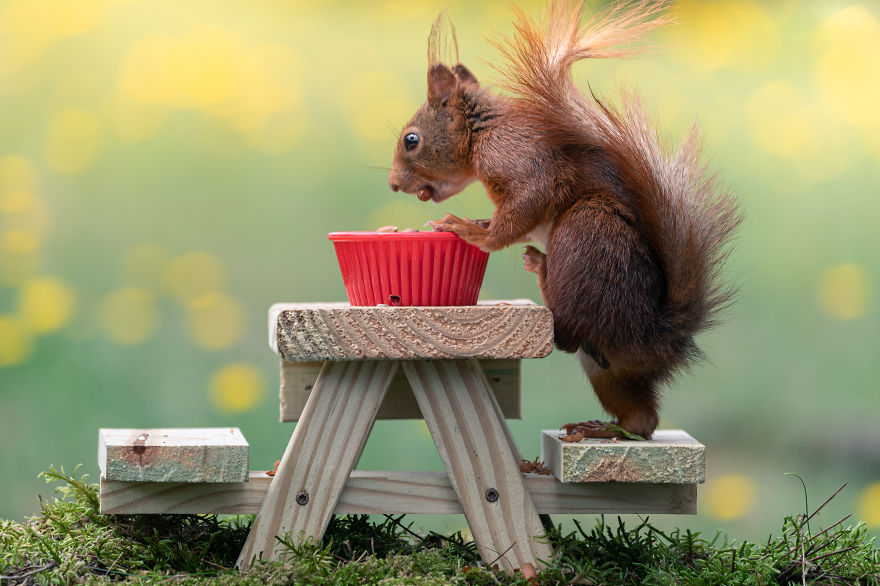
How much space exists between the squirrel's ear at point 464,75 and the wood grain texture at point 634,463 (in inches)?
23.1

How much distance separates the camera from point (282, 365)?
152 cm

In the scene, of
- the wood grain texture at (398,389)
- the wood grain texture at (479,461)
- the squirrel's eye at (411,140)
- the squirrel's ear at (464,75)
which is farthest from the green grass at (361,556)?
the squirrel's ear at (464,75)

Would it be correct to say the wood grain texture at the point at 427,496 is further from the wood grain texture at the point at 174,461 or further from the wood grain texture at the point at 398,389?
the wood grain texture at the point at 398,389

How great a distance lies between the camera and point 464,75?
58.5 inches

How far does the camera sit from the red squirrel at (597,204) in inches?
51.2

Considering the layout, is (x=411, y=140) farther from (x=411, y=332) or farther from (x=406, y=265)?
(x=411, y=332)

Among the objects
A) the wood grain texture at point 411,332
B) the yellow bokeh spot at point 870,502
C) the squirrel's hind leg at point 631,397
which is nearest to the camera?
the wood grain texture at point 411,332

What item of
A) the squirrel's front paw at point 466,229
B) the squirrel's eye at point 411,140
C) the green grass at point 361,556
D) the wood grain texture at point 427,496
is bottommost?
the green grass at point 361,556

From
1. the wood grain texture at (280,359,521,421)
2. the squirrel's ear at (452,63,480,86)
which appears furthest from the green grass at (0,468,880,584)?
the squirrel's ear at (452,63,480,86)

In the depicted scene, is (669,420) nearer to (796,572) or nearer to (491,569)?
(796,572)

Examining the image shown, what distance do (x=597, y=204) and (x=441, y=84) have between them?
1.03 feet

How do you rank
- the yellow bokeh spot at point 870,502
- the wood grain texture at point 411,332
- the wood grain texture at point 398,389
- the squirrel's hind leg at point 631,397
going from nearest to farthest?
the wood grain texture at point 411,332 < the squirrel's hind leg at point 631,397 < the wood grain texture at point 398,389 < the yellow bokeh spot at point 870,502

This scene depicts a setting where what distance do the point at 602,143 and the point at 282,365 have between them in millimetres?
617

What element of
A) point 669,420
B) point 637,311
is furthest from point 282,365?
point 669,420
